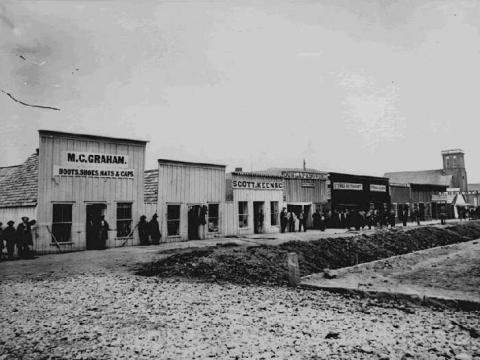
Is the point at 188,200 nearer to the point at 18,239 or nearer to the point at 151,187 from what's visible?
the point at 151,187

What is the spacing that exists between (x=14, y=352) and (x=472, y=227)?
114 feet

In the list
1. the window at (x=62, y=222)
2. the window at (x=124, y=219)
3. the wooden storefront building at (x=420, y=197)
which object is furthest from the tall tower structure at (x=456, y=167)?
the window at (x=62, y=222)

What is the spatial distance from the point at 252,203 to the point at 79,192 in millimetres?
11109

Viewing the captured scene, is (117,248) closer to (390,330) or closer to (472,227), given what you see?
(390,330)

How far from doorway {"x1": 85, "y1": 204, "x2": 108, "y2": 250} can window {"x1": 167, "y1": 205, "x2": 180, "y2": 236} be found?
12.3 ft

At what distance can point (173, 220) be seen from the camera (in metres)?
20.7

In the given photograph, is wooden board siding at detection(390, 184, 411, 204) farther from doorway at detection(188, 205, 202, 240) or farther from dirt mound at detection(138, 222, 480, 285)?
doorway at detection(188, 205, 202, 240)

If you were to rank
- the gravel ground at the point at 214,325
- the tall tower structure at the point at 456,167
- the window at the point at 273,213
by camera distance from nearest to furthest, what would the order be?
the gravel ground at the point at 214,325
the window at the point at 273,213
the tall tower structure at the point at 456,167

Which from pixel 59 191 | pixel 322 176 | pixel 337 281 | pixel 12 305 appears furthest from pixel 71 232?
pixel 322 176

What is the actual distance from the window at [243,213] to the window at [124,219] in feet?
24.9

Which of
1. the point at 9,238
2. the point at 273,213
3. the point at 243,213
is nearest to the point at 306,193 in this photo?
the point at 273,213

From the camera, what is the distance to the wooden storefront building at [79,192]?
649 inches

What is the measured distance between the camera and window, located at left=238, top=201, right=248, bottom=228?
24.5m

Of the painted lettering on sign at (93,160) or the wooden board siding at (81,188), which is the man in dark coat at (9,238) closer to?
the wooden board siding at (81,188)
